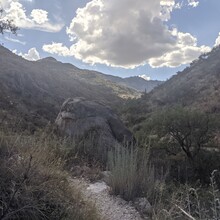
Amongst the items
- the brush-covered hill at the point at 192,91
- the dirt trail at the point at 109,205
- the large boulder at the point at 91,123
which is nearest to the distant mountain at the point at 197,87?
the brush-covered hill at the point at 192,91

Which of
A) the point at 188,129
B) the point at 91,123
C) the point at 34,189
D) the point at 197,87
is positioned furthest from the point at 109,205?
the point at 197,87

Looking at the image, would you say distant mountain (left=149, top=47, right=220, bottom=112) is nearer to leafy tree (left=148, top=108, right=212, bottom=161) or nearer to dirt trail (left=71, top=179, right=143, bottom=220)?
leafy tree (left=148, top=108, right=212, bottom=161)

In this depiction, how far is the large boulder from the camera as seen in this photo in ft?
43.2

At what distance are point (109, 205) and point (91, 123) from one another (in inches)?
299

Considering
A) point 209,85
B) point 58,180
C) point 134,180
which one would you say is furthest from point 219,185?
point 209,85

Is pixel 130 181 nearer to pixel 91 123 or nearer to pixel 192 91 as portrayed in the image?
pixel 91 123

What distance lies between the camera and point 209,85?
42.8m

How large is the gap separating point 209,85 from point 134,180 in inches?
1476

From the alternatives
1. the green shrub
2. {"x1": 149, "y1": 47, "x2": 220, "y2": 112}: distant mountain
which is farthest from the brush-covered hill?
the green shrub

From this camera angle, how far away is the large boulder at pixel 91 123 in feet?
43.2

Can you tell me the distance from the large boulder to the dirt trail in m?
5.04

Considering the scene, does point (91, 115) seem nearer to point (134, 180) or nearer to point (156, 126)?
point (156, 126)

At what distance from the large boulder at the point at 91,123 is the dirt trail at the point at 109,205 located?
504 cm

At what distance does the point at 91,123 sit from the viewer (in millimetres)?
13945
